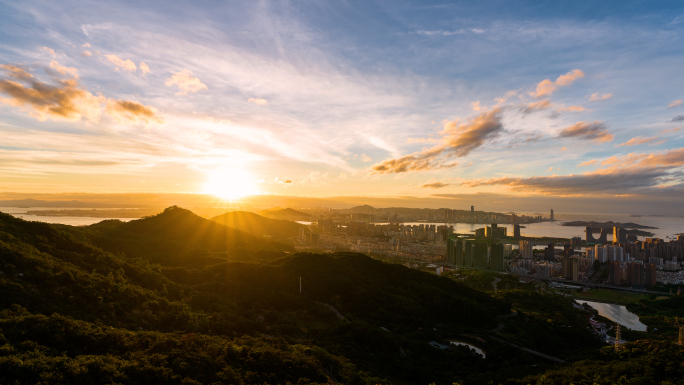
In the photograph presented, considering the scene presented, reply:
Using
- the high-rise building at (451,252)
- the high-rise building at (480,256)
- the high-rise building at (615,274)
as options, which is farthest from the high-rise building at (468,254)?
the high-rise building at (615,274)

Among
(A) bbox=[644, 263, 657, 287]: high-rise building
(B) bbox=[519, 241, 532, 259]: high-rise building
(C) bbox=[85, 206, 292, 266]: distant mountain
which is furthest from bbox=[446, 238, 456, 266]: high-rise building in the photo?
(C) bbox=[85, 206, 292, 266]: distant mountain

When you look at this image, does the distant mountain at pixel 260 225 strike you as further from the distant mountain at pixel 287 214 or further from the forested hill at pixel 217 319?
the forested hill at pixel 217 319

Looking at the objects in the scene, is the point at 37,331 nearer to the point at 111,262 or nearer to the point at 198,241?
the point at 111,262

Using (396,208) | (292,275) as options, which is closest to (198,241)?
(292,275)

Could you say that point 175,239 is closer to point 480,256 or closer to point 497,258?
point 480,256

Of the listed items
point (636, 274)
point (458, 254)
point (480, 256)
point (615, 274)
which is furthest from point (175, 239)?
point (636, 274)

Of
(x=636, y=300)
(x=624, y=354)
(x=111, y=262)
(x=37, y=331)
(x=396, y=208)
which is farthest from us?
(x=396, y=208)

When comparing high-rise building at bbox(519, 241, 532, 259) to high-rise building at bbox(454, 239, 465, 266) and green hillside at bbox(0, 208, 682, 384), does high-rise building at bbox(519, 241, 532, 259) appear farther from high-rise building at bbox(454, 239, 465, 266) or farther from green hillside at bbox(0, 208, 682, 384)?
green hillside at bbox(0, 208, 682, 384)
